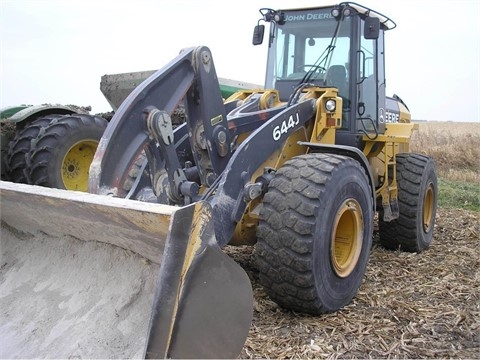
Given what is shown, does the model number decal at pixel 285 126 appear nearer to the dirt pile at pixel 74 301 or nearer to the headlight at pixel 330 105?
the headlight at pixel 330 105

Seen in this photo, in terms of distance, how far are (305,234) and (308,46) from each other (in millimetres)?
2620

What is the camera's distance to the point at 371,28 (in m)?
5.06

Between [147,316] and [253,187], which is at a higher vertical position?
[253,187]

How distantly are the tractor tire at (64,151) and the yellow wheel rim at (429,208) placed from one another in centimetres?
406

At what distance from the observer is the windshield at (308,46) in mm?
5398

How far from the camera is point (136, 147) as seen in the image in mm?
3641

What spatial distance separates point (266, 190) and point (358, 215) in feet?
2.57

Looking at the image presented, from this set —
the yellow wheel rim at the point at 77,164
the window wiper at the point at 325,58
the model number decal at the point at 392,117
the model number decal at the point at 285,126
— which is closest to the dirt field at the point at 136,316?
the model number decal at the point at 285,126

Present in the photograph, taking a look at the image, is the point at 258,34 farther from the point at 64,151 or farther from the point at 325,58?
the point at 64,151

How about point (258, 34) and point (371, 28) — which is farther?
point (258, 34)

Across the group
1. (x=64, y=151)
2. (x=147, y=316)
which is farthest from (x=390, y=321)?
(x=64, y=151)

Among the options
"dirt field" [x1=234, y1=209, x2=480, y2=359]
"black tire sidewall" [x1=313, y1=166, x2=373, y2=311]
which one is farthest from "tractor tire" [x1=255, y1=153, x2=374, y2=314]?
"dirt field" [x1=234, y1=209, x2=480, y2=359]

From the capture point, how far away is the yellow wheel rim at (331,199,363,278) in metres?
4.23

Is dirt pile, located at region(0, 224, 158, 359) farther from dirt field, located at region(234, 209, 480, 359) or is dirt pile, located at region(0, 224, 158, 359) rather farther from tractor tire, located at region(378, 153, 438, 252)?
tractor tire, located at region(378, 153, 438, 252)
